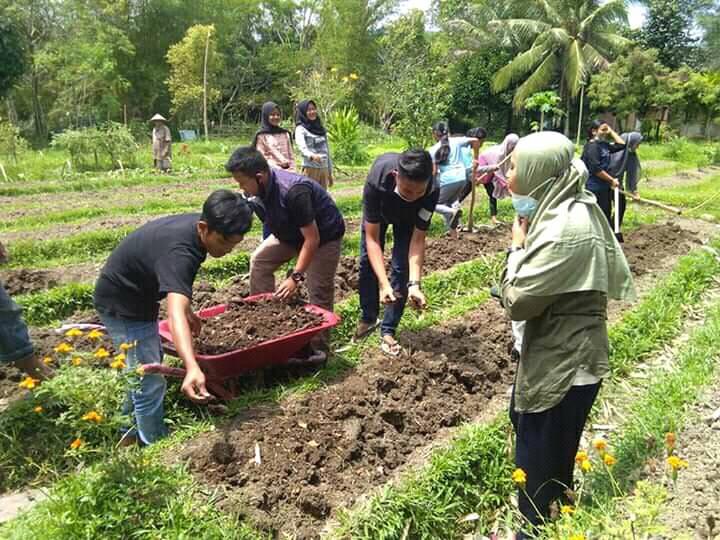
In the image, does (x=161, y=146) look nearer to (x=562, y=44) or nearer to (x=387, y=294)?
(x=387, y=294)

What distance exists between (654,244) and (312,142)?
5.17 m

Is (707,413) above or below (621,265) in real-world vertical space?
below

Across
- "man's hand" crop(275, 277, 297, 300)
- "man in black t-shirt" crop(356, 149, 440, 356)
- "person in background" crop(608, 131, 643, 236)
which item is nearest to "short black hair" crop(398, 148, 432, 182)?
"man in black t-shirt" crop(356, 149, 440, 356)

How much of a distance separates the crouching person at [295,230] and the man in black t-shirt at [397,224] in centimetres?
32

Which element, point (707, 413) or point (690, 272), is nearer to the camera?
point (707, 413)

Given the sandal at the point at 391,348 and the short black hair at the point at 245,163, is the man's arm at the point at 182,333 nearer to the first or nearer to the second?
the short black hair at the point at 245,163

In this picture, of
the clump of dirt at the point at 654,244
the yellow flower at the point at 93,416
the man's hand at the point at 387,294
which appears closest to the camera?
the yellow flower at the point at 93,416

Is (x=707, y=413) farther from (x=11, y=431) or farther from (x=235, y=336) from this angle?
(x=11, y=431)

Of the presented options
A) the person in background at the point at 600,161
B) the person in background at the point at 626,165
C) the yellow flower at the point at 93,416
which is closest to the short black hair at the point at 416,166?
the yellow flower at the point at 93,416

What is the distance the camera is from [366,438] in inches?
135

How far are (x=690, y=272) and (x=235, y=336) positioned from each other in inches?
222

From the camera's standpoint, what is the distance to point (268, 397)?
389 centimetres

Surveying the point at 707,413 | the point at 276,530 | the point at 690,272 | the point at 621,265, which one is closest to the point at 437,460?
the point at 276,530

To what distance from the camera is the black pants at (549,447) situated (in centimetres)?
246
